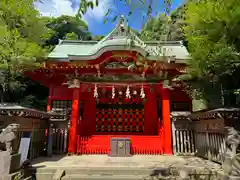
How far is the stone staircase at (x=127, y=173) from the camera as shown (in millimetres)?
5855

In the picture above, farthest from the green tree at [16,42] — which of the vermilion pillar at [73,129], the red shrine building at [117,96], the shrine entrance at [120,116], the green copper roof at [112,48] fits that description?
the shrine entrance at [120,116]

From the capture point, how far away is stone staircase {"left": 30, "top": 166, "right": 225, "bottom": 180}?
231 inches

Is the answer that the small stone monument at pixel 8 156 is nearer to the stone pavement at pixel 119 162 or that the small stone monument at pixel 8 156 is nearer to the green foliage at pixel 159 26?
the stone pavement at pixel 119 162

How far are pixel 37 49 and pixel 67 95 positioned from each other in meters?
3.18

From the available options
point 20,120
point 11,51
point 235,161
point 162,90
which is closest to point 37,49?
point 11,51

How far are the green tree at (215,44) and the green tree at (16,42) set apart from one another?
7153 mm

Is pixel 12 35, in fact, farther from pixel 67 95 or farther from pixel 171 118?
pixel 171 118

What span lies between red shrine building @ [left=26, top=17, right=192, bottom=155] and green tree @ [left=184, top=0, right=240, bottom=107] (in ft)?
5.32

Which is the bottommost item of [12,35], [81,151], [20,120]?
[81,151]

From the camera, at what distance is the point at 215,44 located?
6801mm

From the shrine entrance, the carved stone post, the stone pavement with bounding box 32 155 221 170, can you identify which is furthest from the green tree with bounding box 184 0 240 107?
the carved stone post

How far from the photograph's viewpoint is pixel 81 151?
9.70m

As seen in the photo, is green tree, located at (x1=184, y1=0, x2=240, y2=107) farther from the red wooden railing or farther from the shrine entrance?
the shrine entrance

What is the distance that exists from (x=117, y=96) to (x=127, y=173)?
6.60 metres
